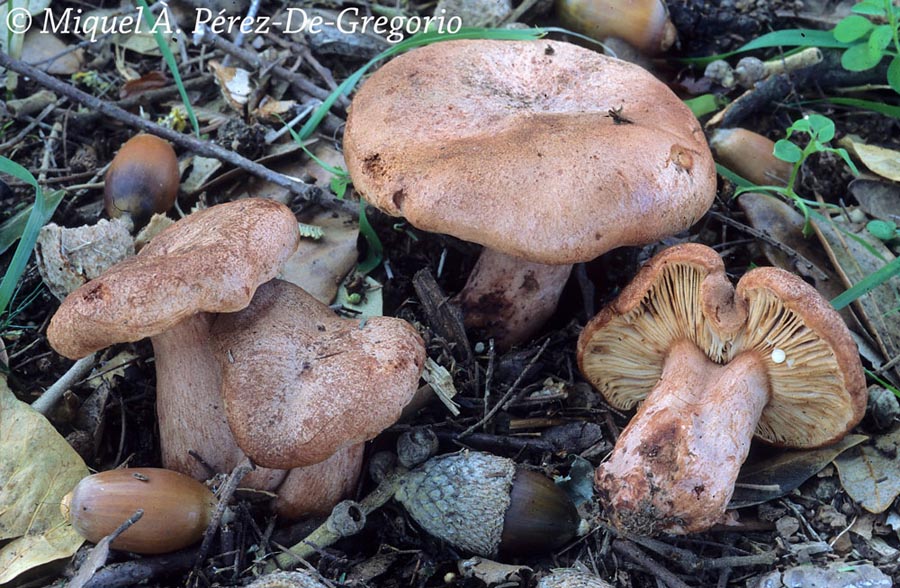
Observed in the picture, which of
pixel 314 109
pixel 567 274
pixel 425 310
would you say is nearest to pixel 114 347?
pixel 425 310

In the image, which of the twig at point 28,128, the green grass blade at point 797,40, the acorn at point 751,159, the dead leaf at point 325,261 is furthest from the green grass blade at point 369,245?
the green grass blade at point 797,40

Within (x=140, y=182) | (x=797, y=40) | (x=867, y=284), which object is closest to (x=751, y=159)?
(x=797, y=40)

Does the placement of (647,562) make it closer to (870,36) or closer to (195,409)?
(195,409)

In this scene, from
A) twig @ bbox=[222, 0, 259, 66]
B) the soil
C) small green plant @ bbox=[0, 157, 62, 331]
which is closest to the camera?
the soil

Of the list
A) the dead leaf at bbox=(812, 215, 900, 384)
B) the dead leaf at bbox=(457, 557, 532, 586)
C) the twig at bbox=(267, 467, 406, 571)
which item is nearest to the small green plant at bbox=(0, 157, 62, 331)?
the twig at bbox=(267, 467, 406, 571)

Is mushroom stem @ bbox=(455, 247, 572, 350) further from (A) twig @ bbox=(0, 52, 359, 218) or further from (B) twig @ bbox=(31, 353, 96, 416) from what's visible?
(B) twig @ bbox=(31, 353, 96, 416)

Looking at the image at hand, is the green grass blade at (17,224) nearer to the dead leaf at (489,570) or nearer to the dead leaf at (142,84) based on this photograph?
the dead leaf at (142,84)
